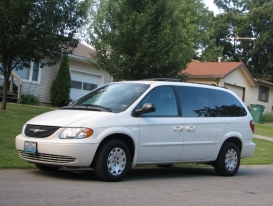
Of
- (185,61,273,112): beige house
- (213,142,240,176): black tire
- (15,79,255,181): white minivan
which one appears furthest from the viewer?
(185,61,273,112): beige house

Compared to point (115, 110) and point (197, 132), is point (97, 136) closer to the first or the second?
point (115, 110)

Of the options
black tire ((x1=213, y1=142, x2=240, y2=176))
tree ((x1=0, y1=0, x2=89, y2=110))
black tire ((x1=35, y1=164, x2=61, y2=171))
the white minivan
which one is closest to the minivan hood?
the white minivan

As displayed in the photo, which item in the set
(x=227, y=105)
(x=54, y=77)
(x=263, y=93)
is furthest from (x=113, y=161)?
(x=263, y=93)

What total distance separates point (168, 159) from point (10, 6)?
9026mm

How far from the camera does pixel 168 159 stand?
9.50 m

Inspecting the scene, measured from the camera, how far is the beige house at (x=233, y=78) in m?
33.2

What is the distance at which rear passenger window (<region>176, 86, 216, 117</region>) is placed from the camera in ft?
32.6

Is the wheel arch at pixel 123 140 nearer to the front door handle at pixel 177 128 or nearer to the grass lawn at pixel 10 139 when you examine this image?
the front door handle at pixel 177 128

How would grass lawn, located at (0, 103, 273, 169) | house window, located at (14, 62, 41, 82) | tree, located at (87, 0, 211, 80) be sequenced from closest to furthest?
1. grass lawn, located at (0, 103, 273, 169)
2. tree, located at (87, 0, 211, 80)
3. house window, located at (14, 62, 41, 82)

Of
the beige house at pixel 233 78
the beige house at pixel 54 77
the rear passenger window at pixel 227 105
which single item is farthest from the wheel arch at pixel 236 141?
the beige house at pixel 233 78

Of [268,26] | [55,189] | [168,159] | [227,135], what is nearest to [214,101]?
[227,135]

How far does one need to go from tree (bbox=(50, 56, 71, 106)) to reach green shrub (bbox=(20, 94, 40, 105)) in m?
1.41

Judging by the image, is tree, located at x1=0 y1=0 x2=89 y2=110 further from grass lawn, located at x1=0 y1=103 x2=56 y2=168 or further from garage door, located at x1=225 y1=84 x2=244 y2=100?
garage door, located at x1=225 y1=84 x2=244 y2=100

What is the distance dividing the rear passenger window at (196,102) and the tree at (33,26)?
7.96m
